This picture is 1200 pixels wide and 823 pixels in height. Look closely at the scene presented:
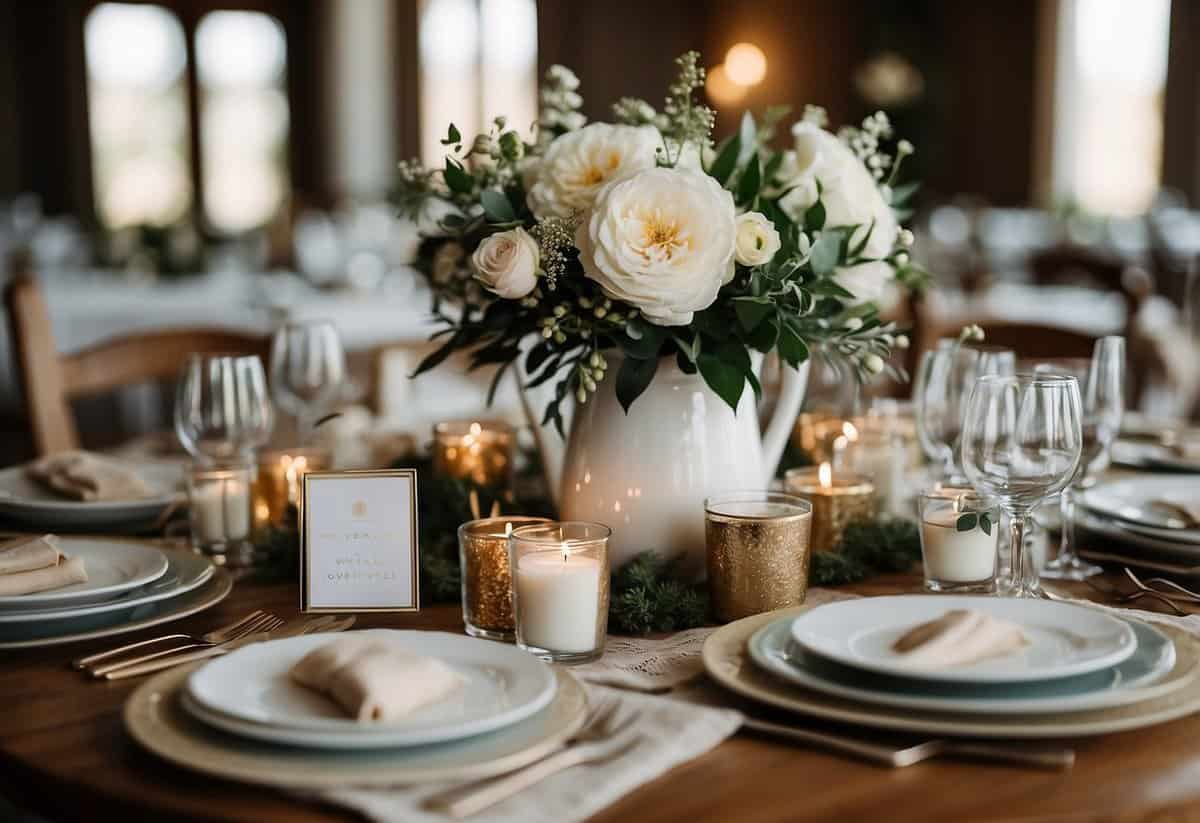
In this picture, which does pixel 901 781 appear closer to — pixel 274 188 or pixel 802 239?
pixel 802 239

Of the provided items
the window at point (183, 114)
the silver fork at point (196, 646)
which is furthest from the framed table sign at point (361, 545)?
the window at point (183, 114)

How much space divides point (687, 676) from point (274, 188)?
10.2 meters

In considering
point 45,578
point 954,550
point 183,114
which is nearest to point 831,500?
point 954,550

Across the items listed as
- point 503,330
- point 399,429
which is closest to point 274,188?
point 399,429

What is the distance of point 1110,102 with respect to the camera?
28.8ft

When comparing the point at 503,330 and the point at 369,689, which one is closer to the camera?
the point at 369,689

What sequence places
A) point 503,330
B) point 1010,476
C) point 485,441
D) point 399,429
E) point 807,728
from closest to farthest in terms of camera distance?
point 807,728 → point 1010,476 → point 503,330 → point 485,441 → point 399,429

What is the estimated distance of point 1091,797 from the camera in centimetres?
73

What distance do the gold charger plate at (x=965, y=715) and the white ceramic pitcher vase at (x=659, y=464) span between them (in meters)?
0.27

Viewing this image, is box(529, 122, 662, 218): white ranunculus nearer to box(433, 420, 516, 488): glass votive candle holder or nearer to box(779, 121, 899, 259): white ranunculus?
box(779, 121, 899, 259): white ranunculus

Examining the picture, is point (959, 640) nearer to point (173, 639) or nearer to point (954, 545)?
point (954, 545)

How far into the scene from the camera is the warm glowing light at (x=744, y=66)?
1334mm

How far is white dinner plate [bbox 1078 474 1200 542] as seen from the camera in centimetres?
131

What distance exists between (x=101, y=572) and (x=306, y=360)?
0.61 meters
